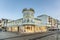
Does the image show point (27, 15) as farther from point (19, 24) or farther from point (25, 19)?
point (19, 24)

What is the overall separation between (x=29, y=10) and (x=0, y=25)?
39107 mm

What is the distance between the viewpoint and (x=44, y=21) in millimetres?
68938

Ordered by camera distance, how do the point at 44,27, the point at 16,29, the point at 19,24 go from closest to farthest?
the point at 19,24 → the point at 16,29 → the point at 44,27

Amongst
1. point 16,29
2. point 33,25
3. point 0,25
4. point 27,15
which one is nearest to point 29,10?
point 27,15

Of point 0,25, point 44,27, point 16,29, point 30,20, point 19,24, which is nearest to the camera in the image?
point 30,20

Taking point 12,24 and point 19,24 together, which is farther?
point 12,24

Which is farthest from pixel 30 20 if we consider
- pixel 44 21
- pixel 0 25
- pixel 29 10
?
pixel 0 25

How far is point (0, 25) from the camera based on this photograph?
8912 cm

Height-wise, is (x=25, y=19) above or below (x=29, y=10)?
below

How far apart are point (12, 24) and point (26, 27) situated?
13.3 m

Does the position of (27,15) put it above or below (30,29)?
above

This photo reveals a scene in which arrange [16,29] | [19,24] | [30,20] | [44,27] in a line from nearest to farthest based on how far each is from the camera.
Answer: [30,20] → [19,24] → [16,29] → [44,27]

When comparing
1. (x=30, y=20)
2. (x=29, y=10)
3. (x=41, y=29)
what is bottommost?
(x=41, y=29)

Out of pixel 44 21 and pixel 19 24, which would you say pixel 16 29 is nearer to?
pixel 19 24
